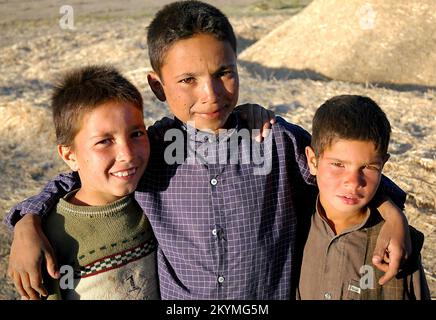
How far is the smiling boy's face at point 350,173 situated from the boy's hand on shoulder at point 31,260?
3.22ft

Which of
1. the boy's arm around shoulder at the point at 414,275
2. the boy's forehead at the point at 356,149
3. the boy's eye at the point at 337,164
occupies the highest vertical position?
the boy's forehead at the point at 356,149

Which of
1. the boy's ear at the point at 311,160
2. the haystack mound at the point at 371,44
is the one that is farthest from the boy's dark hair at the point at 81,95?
the haystack mound at the point at 371,44

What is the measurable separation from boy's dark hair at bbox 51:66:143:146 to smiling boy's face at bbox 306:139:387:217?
72 cm

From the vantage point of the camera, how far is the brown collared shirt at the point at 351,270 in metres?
2.12

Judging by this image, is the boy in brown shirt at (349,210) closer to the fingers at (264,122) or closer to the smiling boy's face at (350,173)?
the smiling boy's face at (350,173)

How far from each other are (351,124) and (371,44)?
5.89 m

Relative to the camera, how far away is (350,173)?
206 centimetres

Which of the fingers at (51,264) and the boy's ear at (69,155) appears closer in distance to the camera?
the fingers at (51,264)

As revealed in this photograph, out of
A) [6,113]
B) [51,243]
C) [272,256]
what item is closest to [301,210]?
[272,256]

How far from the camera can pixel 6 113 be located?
240 inches

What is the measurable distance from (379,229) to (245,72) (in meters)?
5.44

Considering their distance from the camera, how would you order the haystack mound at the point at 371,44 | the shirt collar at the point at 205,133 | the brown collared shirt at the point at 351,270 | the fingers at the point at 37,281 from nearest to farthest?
the fingers at the point at 37,281 < the brown collared shirt at the point at 351,270 < the shirt collar at the point at 205,133 < the haystack mound at the point at 371,44

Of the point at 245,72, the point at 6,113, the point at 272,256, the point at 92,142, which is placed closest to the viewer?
the point at 92,142

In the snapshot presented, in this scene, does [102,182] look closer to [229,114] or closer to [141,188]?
[141,188]
